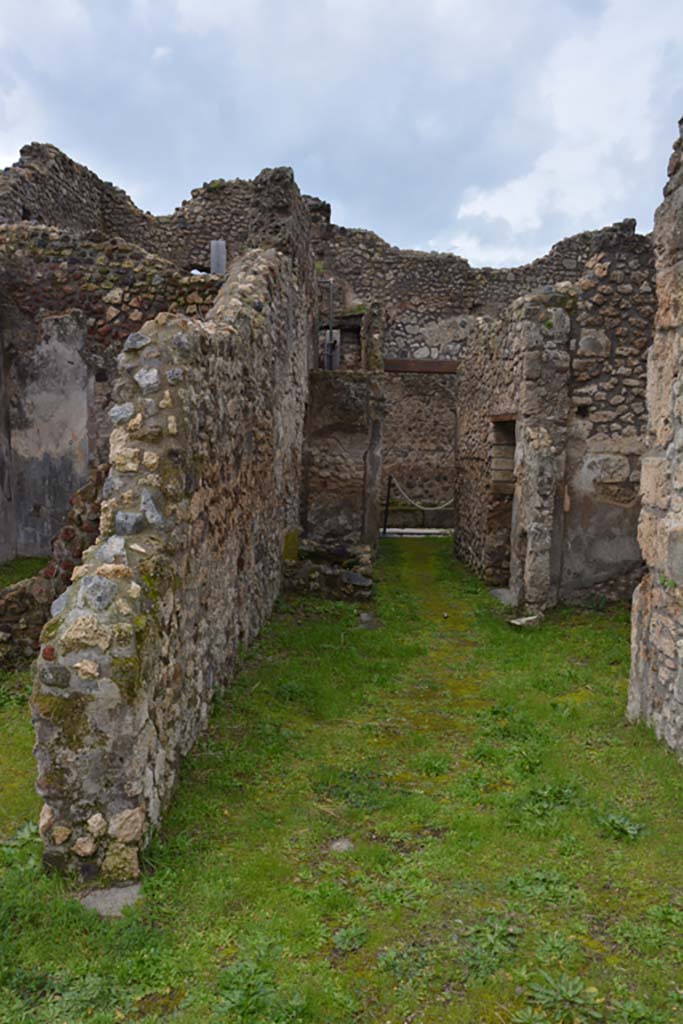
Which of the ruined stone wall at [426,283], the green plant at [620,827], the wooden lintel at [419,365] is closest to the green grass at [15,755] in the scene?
the green plant at [620,827]

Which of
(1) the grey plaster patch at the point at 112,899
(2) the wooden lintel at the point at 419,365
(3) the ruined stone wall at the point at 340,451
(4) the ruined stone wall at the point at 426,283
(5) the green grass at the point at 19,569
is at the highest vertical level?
(4) the ruined stone wall at the point at 426,283

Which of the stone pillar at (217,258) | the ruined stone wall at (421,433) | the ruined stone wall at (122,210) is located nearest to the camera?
the stone pillar at (217,258)

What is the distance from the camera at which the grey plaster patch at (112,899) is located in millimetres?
3146

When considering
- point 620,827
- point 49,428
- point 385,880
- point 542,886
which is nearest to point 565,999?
point 542,886

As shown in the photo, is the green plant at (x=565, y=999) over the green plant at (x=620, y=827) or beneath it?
beneath

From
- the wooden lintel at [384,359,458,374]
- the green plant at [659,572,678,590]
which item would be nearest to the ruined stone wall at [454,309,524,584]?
the wooden lintel at [384,359,458,374]

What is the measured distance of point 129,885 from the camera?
331 centimetres

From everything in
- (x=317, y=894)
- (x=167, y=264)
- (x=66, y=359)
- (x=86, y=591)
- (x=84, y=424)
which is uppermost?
(x=167, y=264)

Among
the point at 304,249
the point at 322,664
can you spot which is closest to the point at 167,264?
the point at 304,249

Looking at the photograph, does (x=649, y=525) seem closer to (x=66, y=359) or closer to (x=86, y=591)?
(x=86, y=591)

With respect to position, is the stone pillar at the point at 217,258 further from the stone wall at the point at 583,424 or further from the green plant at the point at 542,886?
the green plant at the point at 542,886

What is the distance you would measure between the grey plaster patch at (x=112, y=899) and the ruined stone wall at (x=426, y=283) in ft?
60.7

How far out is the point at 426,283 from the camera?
2058 cm

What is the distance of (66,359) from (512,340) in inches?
214
